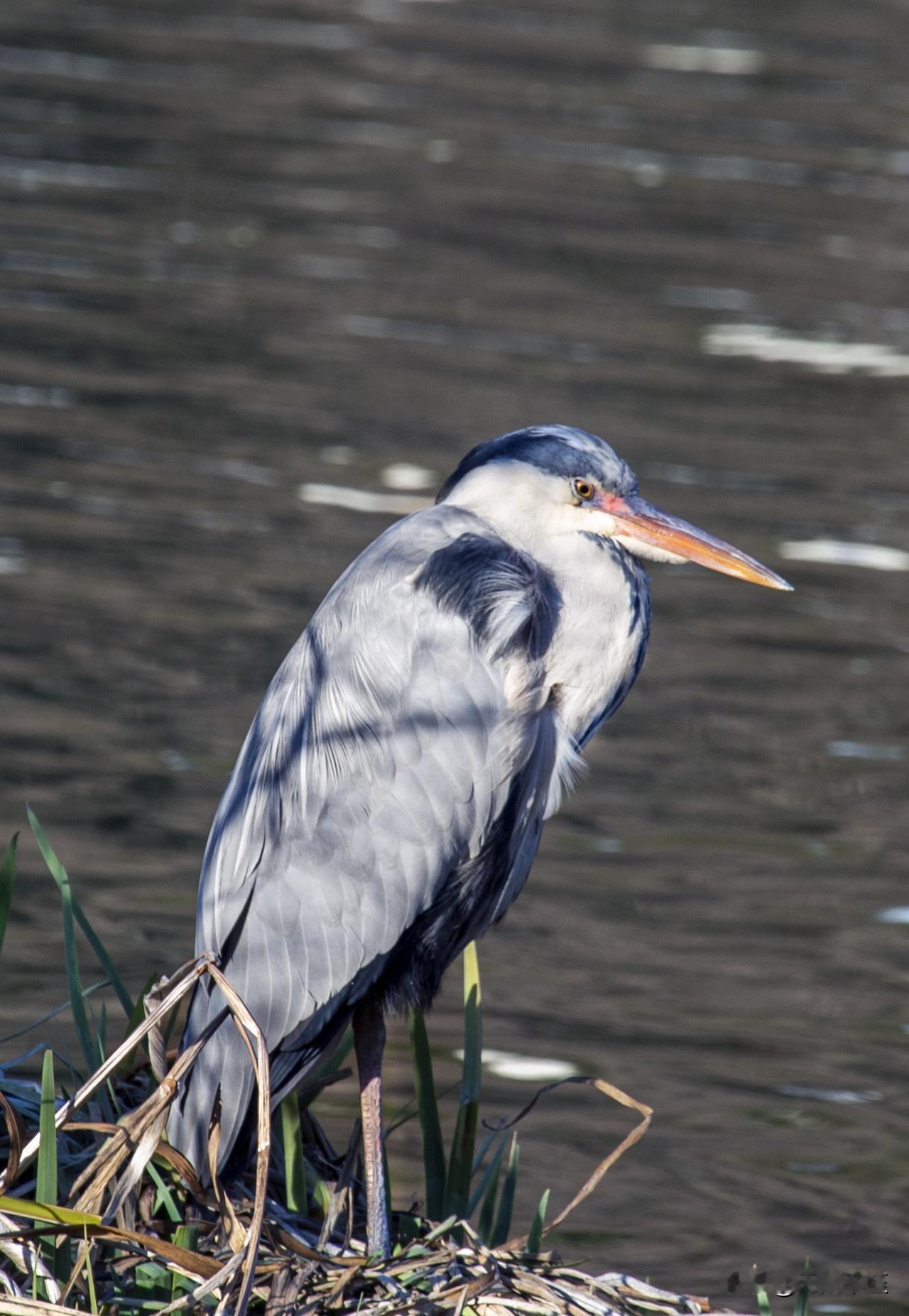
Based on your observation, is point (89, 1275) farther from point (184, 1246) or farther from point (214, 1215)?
point (214, 1215)

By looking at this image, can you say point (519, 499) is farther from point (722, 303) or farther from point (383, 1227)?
point (722, 303)

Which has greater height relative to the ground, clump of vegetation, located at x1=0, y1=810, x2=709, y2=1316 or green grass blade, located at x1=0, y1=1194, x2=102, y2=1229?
green grass blade, located at x1=0, y1=1194, x2=102, y2=1229

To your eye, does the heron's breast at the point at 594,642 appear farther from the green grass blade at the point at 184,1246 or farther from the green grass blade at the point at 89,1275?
the green grass blade at the point at 89,1275

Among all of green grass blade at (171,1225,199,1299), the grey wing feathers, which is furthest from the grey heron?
green grass blade at (171,1225,199,1299)

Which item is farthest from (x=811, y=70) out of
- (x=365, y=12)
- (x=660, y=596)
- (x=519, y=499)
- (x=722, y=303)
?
(x=519, y=499)

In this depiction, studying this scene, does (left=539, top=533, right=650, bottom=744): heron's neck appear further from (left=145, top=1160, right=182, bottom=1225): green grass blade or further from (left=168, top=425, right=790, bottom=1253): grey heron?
(left=145, top=1160, right=182, bottom=1225): green grass blade

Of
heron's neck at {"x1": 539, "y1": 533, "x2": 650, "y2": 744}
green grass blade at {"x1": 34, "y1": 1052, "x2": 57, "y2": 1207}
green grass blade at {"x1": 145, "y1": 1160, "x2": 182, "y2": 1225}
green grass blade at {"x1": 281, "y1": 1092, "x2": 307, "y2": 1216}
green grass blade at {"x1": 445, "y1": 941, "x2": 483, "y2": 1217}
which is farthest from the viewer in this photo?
heron's neck at {"x1": 539, "y1": 533, "x2": 650, "y2": 744}

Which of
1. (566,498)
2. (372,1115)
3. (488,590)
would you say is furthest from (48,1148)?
(566,498)

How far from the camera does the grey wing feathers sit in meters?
4.03

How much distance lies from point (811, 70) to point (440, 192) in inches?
233

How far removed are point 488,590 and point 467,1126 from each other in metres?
1.02

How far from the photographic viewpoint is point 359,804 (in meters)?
4.06

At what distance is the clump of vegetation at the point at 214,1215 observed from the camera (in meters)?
3.28

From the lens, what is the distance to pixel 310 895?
405 cm
